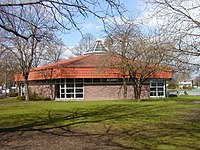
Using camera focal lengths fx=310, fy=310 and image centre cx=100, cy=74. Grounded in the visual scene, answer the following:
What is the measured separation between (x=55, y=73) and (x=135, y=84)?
10.2 meters

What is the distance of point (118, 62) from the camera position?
115 feet

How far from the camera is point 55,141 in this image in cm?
982

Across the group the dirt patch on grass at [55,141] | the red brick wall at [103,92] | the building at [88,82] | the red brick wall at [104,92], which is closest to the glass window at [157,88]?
the building at [88,82]

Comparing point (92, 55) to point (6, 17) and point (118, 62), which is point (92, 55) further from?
point (6, 17)

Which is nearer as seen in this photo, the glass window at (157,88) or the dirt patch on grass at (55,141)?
the dirt patch on grass at (55,141)

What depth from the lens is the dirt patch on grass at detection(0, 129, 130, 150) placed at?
8867mm

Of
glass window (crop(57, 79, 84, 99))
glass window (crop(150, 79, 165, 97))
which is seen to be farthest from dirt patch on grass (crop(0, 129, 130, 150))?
glass window (crop(150, 79, 165, 97))

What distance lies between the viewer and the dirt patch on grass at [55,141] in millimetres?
8867

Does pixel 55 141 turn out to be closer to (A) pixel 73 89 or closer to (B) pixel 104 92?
(A) pixel 73 89

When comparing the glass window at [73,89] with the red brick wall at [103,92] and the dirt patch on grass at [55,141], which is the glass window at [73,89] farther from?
the dirt patch on grass at [55,141]

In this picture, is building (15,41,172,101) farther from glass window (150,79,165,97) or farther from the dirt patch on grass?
the dirt patch on grass

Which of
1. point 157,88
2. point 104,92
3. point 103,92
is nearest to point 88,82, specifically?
point 103,92

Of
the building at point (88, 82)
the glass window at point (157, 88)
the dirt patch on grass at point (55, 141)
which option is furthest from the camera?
the glass window at point (157, 88)

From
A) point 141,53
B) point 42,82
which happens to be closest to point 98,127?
point 141,53
